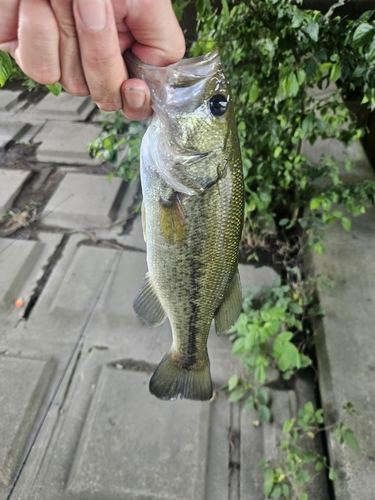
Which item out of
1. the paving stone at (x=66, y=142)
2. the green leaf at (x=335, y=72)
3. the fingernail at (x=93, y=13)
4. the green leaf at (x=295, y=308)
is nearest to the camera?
the fingernail at (x=93, y=13)

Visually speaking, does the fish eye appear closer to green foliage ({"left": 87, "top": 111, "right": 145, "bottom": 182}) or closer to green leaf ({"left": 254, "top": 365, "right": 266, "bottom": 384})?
green foliage ({"left": 87, "top": 111, "right": 145, "bottom": 182})

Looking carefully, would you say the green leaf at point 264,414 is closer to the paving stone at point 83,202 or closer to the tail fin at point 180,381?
the tail fin at point 180,381

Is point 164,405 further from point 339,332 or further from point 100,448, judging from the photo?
point 339,332

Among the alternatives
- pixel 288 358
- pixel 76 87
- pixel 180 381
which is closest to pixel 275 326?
pixel 288 358

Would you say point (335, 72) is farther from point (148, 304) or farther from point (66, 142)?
point (66, 142)

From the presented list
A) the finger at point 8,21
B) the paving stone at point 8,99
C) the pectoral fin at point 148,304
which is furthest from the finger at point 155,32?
the paving stone at point 8,99

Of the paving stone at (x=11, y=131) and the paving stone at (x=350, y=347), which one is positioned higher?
the paving stone at (x=350, y=347)

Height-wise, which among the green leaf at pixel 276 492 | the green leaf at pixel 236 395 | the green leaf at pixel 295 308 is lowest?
the green leaf at pixel 276 492
